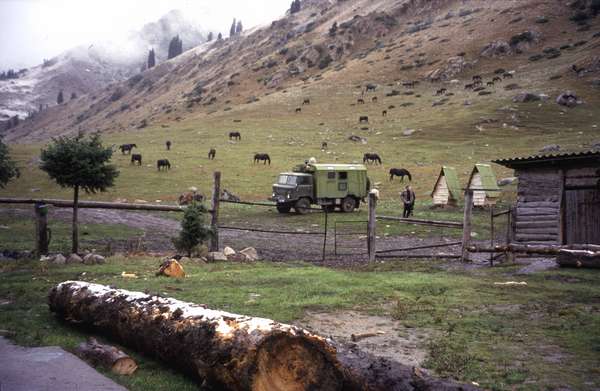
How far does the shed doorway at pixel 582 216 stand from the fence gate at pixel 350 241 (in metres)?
5.64

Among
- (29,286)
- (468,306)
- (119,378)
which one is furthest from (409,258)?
(119,378)

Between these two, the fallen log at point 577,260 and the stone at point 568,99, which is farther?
the stone at point 568,99

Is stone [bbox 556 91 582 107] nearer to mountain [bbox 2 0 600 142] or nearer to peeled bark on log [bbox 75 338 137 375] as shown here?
mountain [bbox 2 0 600 142]

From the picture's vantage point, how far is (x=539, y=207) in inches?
610

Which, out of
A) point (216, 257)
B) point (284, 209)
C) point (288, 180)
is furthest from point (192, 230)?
point (288, 180)

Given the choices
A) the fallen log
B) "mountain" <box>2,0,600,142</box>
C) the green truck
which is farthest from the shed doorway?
"mountain" <box>2,0,600,142</box>

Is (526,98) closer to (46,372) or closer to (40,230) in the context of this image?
(40,230)

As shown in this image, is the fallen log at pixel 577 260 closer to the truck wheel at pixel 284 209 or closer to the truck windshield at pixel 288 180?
the truck wheel at pixel 284 209

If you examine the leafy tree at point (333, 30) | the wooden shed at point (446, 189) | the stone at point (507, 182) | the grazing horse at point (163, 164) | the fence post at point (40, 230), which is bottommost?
the fence post at point (40, 230)

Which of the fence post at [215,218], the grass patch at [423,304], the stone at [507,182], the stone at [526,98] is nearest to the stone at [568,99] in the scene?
the stone at [526,98]

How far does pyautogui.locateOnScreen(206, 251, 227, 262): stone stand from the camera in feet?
44.2

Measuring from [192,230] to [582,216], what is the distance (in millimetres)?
10482

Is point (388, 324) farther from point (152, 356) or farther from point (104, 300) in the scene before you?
point (104, 300)

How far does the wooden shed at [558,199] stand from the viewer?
14.6 meters
